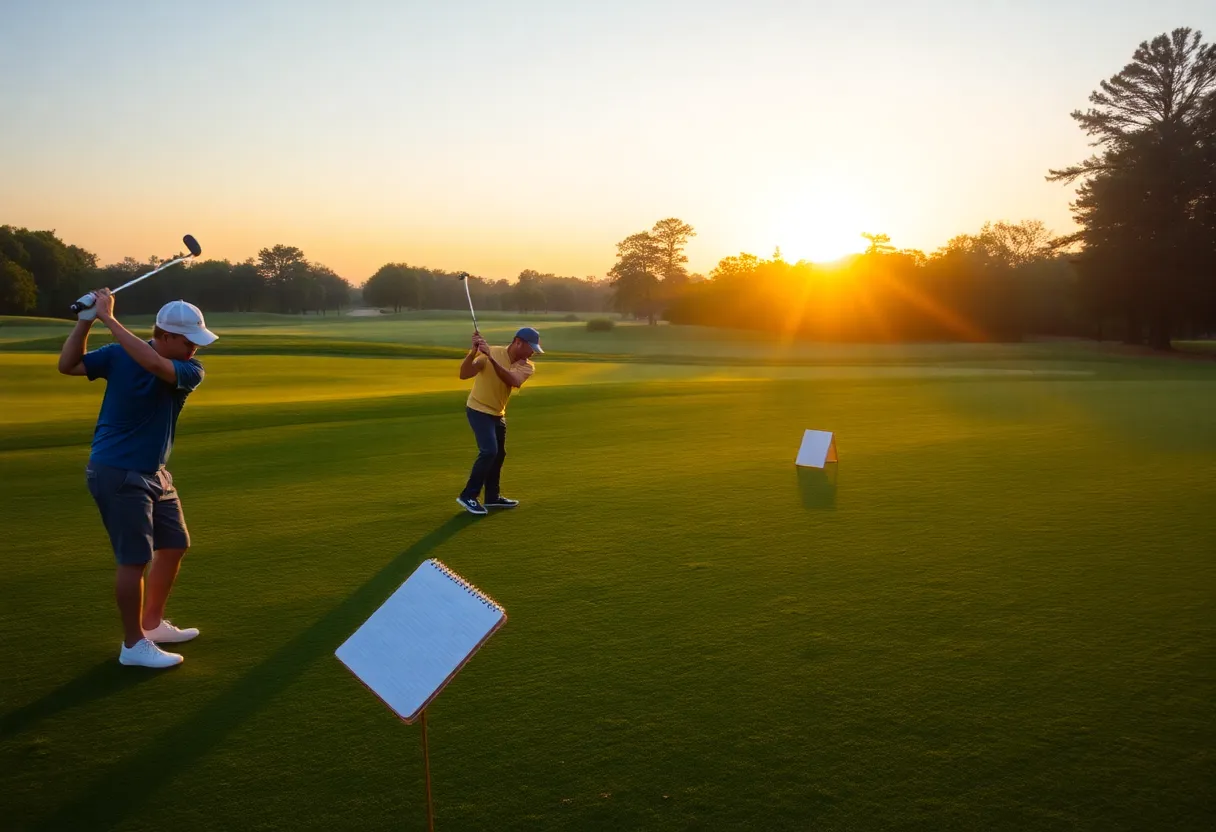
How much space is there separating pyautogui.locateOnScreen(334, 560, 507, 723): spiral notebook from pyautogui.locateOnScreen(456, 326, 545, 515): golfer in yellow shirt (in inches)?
218

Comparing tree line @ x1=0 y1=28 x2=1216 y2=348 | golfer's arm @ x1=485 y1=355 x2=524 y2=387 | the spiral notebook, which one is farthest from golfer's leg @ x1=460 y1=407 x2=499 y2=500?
tree line @ x1=0 y1=28 x2=1216 y2=348

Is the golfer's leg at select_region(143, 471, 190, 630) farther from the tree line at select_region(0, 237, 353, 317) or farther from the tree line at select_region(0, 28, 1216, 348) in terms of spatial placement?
the tree line at select_region(0, 237, 353, 317)

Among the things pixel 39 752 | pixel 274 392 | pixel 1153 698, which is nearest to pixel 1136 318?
pixel 274 392

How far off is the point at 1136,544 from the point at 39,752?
8.57m

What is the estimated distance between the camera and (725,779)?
13.1ft

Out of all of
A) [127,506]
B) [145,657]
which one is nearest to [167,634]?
[145,657]

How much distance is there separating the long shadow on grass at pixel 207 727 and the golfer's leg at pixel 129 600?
851 mm

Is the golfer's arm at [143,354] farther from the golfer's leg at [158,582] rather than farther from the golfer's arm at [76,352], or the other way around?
the golfer's leg at [158,582]

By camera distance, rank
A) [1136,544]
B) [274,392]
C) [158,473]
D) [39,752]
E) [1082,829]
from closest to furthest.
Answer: [1082,829], [39,752], [158,473], [1136,544], [274,392]

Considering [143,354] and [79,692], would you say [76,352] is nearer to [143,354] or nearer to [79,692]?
[143,354]

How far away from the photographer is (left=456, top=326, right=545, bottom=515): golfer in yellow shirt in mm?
9227

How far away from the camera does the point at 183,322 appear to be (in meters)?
5.25

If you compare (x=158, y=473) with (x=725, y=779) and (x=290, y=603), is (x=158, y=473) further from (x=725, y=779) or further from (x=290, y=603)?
(x=725, y=779)

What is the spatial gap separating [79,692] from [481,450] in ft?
16.2
